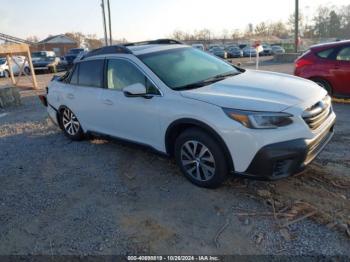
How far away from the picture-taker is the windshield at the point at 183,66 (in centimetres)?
442

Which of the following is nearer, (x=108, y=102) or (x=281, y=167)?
(x=281, y=167)

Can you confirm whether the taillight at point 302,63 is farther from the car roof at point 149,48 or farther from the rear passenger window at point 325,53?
the car roof at point 149,48

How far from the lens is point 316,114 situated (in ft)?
12.3

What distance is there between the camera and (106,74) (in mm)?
5230

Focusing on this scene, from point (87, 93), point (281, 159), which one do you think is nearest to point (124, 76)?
point (87, 93)

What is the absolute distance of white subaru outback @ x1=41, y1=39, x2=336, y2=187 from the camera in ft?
11.5

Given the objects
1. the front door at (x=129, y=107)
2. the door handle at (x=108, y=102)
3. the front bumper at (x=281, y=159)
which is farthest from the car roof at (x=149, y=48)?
the front bumper at (x=281, y=159)

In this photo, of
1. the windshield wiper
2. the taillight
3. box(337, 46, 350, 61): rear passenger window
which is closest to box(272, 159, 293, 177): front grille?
the windshield wiper

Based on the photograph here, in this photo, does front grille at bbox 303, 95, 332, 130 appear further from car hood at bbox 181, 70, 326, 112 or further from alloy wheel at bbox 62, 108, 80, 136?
alloy wheel at bbox 62, 108, 80, 136

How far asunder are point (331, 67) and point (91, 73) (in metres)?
5.64

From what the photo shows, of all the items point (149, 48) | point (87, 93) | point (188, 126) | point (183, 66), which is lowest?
point (188, 126)

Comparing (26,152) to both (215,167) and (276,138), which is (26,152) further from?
(276,138)

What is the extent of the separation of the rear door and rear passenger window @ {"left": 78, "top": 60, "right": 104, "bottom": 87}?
5.58m

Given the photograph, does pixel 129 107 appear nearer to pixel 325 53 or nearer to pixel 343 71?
pixel 343 71
